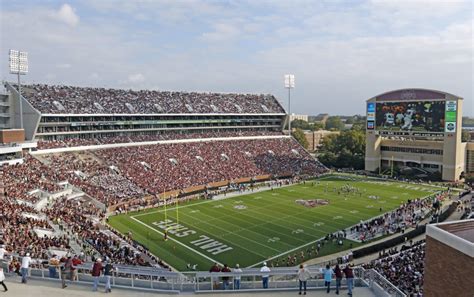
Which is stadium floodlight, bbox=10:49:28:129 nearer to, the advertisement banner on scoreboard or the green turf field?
the green turf field

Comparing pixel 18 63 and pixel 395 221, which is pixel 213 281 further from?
pixel 18 63

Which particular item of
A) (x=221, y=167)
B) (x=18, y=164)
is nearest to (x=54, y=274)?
(x=18, y=164)

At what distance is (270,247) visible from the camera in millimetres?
27594

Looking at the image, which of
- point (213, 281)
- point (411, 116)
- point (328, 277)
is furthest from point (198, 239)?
point (411, 116)

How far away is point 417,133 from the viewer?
55000 mm

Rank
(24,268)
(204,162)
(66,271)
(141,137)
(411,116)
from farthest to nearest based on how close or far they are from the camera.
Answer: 1. (411,116)
2. (141,137)
3. (204,162)
4. (24,268)
5. (66,271)

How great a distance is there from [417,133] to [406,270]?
133ft

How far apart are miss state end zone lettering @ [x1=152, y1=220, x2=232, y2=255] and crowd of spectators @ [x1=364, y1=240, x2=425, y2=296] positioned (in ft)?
33.7

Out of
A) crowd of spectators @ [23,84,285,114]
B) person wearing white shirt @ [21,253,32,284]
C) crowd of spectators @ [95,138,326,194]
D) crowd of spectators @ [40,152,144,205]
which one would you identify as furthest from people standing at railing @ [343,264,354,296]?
crowd of spectators @ [23,84,285,114]

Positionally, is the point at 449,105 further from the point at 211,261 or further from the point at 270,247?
the point at 211,261

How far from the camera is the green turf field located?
26.6 metres

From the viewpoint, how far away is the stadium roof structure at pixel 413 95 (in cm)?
5228

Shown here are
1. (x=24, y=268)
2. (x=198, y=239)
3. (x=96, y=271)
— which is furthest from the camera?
(x=198, y=239)

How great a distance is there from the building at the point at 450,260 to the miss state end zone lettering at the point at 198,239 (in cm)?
1757
